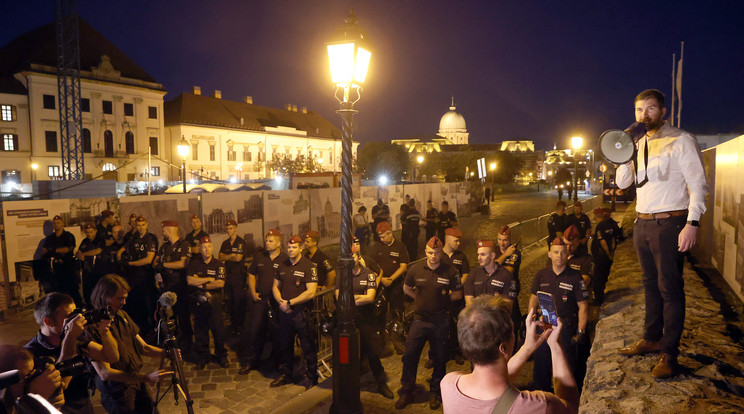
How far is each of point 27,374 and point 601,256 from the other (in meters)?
8.92

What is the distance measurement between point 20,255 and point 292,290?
6787mm

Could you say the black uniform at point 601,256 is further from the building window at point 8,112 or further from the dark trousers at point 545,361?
the building window at point 8,112

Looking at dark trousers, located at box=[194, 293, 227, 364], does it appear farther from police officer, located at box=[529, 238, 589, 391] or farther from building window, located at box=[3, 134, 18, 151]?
building window, located at box=[3, 134, 18, 151]

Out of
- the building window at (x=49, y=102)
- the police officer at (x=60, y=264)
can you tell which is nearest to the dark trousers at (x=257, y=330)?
the police officer at (x=60, y=264)

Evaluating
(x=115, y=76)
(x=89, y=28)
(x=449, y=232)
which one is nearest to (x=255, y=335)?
(x=449, y=232)

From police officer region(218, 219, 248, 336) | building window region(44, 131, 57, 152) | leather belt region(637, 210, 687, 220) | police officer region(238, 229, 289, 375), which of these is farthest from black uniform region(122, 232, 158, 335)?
building window region(44, 131, 57, 152)

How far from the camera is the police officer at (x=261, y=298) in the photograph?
7.07 m

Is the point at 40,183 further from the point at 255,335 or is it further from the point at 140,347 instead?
the point at 140,347

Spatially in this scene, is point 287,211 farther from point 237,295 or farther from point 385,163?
point 385,163

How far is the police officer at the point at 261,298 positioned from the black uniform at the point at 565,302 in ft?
12.0

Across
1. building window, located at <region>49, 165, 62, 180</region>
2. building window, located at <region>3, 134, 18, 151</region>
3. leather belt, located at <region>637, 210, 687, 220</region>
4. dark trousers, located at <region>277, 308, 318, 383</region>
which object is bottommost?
dark trousers, located at <region>277, 308, 318, 383</region>

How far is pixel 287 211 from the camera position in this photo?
15.9m

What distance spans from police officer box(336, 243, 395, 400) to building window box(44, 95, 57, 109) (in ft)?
161

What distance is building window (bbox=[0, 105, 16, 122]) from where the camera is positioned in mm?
42438
